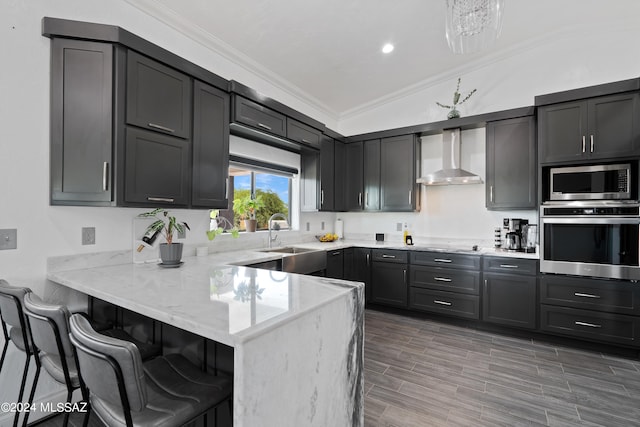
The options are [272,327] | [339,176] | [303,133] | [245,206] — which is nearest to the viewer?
[272,327]

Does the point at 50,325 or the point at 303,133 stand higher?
the point at 303,133

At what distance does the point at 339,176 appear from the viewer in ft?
15.1

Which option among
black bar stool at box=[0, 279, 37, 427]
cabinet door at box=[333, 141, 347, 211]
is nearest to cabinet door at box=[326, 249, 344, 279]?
cabinet door at box=[333, 141, 347, 211]

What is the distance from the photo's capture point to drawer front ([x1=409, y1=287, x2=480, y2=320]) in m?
3.45

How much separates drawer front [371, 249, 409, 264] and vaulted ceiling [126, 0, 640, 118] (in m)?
2.35

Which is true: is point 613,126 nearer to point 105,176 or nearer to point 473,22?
point 473,22

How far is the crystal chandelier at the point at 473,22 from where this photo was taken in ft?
6.75

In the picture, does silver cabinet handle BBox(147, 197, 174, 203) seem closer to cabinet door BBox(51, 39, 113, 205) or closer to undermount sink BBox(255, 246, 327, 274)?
cabinet door BBox(51, 39, 113, 205)

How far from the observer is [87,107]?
1943mm

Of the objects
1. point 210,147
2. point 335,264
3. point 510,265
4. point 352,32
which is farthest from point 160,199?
point 510,265

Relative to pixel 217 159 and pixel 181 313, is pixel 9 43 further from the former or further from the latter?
pixel 181 313

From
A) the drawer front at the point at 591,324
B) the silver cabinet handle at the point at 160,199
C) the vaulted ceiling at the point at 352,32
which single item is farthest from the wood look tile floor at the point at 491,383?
the vaulted ceiling at the point at 352,32

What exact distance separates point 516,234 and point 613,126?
53.8 inches

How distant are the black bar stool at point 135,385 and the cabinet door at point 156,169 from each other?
122 centimetres
